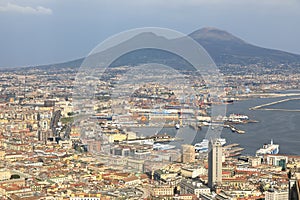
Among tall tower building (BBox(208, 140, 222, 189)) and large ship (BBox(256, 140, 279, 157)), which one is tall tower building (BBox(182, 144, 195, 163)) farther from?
large ship (BBox(256, 140, 279, 157))

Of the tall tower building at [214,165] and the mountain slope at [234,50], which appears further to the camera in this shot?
the mountain slope at [234,50]

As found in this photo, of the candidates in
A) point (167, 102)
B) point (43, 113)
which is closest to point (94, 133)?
point (167, 102)

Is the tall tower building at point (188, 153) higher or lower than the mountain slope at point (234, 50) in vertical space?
lower

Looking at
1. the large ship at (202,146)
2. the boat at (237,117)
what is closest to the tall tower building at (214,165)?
the large ship at (202,146)

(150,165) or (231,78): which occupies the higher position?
(231,78)

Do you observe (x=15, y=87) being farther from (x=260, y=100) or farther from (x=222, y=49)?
(x=222, y=49)

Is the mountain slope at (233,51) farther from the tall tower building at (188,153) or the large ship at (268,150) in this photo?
the tall tower building at (188,153)

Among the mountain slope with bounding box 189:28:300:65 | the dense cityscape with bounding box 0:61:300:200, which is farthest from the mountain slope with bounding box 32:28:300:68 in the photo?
the dense cityscape with bounding box 0:61:300:200
